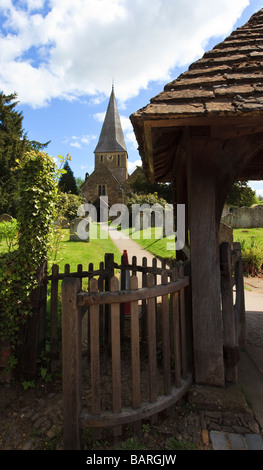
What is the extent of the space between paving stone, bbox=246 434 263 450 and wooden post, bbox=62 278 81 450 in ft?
4.37

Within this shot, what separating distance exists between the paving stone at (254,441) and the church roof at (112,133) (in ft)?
178

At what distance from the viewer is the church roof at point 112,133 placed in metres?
53.7

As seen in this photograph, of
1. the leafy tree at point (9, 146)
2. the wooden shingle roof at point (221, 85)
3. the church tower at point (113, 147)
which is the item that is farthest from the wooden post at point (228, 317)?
the church tower at point (113, 147)

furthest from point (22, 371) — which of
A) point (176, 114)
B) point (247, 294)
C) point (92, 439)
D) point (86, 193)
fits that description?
point (86, 193)

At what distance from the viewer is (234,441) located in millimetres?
2064

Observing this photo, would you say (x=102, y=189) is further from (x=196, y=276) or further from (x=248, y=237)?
(x=196, y=276)

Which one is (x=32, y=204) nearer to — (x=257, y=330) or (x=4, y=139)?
(x=257, y=330)

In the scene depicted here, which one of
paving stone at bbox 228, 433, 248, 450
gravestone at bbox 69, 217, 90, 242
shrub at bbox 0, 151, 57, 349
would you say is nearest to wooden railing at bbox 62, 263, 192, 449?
paving stone at bbox 228, 433, 248, 450

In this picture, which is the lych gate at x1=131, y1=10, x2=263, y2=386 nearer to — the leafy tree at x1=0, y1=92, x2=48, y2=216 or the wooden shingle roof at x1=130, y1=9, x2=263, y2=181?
the wooden shingle roof at x1=130, y1=9, x2=263, y2=181

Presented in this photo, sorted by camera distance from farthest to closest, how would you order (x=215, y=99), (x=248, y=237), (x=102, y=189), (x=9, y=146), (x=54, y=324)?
(x=102, y=189)
(x=9, y=146)
(x=248, y=237)
(x=54, y=324)
(x=215, y=99)

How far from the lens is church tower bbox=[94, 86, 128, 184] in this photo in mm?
53219

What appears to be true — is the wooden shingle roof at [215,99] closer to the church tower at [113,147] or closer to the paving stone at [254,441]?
the paving stone at [254,441]

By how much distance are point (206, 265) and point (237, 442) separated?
1.45 meters

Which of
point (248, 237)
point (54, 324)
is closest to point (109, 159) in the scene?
point (248, 237)
